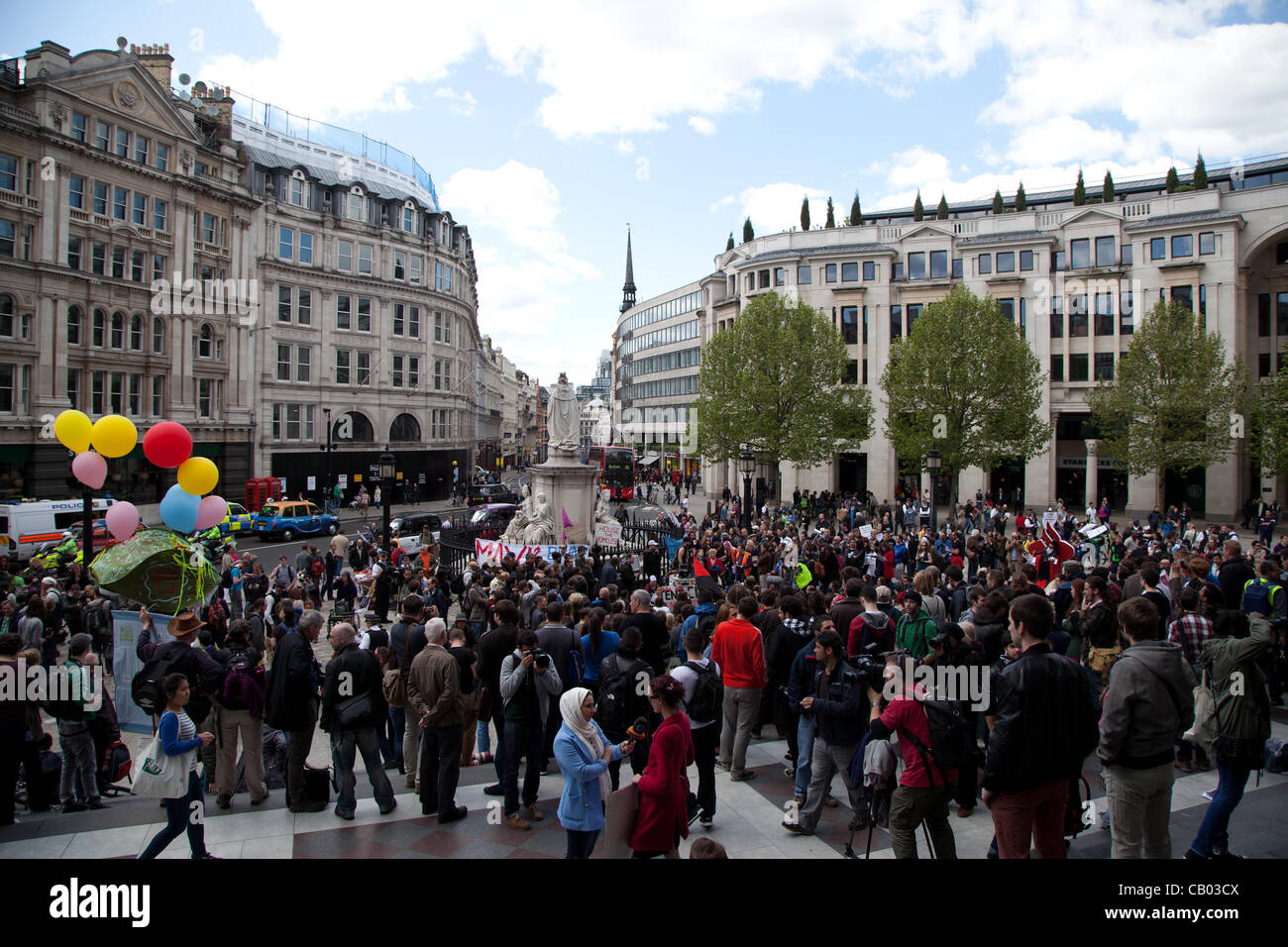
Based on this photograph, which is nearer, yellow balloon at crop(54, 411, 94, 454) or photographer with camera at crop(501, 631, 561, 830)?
photographer with camera at crop(501, 631, 561, 830)

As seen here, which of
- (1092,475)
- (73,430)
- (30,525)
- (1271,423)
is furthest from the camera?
(1092,475)

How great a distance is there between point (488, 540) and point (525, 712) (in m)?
14.5

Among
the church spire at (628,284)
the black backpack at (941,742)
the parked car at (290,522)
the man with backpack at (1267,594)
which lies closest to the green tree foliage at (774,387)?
the parked car at (290,522)

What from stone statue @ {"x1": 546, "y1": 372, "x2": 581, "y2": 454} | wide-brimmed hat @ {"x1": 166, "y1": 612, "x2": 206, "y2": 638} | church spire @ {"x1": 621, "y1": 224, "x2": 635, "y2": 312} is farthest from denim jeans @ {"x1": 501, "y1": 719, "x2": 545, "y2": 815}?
church spire @ {"x1": 621, "y1": 224, "x2": 635, "y2": 312}

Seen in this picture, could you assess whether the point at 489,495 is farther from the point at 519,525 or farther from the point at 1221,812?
the point at 1221,812

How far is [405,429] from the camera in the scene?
5131 centimetres

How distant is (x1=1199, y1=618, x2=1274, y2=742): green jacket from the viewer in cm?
553

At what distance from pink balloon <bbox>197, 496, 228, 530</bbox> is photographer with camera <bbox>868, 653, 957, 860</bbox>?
39.9ft

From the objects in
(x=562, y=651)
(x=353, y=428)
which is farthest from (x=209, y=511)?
(x=353, y=428)

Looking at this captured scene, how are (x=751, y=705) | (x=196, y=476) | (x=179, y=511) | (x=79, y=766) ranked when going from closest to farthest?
(x=79, y=766) < (x=751, y=705) < (x=179, y=511) < (x=196, y=476)

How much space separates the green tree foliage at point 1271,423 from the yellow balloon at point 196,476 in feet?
132

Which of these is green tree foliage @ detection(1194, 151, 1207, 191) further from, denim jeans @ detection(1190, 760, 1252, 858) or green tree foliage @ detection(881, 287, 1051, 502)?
denim jeans @ detection(1190, 760, 1252, 858)

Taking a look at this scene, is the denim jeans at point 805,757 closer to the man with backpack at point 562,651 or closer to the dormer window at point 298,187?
the man with backpack at point 562,651
